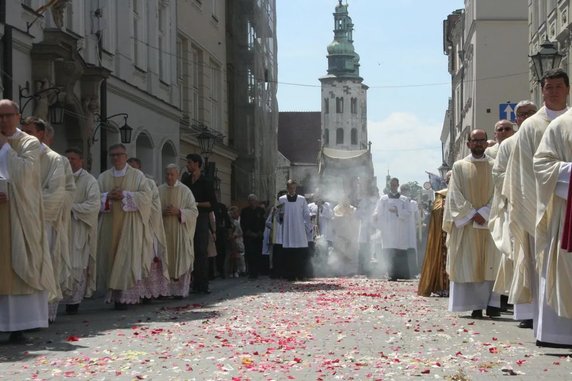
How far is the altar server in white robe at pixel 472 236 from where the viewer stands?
13.0 m

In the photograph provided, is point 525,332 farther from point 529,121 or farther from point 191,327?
point 191,327

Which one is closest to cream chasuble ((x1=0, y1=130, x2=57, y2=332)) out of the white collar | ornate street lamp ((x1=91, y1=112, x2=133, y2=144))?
the white collar

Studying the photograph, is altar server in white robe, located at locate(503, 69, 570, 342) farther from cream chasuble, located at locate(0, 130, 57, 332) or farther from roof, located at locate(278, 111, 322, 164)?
roof, located at locate(278, 111, 322, 164)

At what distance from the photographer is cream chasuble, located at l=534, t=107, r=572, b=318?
28.5ft

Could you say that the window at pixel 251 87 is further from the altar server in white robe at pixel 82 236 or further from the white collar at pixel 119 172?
the altar server in white robe at pixel 82 236

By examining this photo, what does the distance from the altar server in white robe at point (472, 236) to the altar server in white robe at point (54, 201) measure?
13.7ft

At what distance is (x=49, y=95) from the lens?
2022cm

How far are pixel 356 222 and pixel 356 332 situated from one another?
767 inches

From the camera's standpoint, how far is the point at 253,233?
25984 mm

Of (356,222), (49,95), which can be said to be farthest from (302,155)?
(49,95)

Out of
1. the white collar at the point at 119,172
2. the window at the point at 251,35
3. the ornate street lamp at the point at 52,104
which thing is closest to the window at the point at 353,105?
the window at the point at 251,35

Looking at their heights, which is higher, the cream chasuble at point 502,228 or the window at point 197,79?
the window at point 197,79

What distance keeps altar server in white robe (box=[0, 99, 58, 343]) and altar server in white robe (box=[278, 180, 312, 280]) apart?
13.9 m

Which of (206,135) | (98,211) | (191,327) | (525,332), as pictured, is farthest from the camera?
(206,135)
